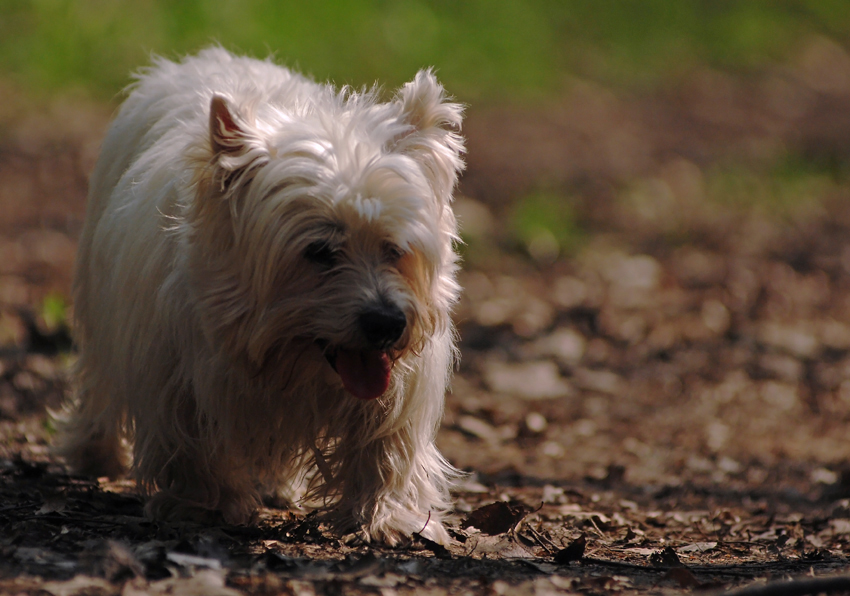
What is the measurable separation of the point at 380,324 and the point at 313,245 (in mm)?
372

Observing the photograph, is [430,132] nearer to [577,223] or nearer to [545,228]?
[545,228]

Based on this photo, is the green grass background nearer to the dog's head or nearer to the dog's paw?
the dog's head

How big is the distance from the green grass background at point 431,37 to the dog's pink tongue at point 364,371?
3892 millimetres

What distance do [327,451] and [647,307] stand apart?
474 centimetres

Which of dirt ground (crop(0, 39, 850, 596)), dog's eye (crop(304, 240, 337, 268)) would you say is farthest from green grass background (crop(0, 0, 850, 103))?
dog's eye (crop(304, 240, 337, 268))

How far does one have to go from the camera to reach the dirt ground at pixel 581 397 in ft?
11.3

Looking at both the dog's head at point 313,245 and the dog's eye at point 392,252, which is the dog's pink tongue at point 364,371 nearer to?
the dog's head at point 313,245

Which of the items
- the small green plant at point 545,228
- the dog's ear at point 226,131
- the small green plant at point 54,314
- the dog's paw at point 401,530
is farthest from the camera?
the small green plant at point 545,228

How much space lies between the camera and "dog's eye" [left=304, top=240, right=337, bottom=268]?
3.56 metres

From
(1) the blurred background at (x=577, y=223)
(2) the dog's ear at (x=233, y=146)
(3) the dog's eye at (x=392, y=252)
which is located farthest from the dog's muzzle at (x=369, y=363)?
(1) the blurred background at (x=577, y=223)

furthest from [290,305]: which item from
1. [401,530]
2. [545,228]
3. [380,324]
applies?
[545,228]

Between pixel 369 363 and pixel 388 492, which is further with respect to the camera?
pixel 388 492

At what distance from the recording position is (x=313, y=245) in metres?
3.56

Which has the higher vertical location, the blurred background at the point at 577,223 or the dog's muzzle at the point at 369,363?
the blurred background at the point at 577,223
